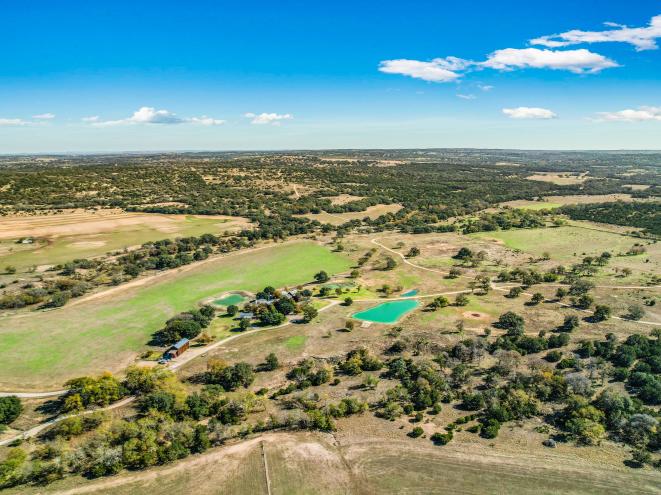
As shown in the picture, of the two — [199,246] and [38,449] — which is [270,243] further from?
[38,449]

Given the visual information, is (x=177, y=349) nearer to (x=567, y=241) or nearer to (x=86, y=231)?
(x=86, y=231)

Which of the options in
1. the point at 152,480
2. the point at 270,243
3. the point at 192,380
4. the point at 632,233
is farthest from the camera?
the point at 632,233

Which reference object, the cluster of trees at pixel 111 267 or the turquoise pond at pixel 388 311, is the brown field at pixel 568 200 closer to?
the turquoise pond at pixel 388 311

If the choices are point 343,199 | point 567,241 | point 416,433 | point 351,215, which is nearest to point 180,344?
point 416,433

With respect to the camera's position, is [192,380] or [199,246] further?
[199,246]

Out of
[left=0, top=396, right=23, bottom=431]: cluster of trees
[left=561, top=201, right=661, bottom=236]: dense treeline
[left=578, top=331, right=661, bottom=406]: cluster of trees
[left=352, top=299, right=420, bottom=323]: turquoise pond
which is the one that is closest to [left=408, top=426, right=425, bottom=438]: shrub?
[left=578, top=331, right=661, bottom=406]: cluster of trees

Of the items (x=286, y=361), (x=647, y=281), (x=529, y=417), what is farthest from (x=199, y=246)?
(x=647, y=281)

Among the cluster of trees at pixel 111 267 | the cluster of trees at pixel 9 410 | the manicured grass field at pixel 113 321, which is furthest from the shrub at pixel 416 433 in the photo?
the cluster of trees at pixel 111 267

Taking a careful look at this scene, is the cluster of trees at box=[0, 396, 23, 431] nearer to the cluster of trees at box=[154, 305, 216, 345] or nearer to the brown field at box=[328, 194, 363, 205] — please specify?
Result: the cluster of trees at box=[154, 305, 216, 345]
